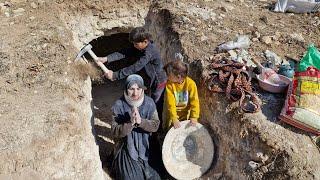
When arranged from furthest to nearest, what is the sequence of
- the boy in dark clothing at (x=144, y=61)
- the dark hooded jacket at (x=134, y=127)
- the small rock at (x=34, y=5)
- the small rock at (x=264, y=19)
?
1. the small rock at (x=34, y=5)
2. the small rock at (x=264, y=19)
3. the boy in dark clothing at (x=144, y=61)
4. the dark hooded jacket at (x=134, y=127)

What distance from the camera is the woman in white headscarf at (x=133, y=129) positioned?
448 centimetres

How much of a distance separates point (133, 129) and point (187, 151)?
738 millimetres

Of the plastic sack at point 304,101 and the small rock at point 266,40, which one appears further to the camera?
the small rock at point 266,40

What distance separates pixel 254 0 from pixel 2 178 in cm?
502

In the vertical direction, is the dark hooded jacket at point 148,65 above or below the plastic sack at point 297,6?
below

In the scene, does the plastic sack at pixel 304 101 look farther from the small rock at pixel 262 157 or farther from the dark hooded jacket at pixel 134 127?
the dark hooded jacket at pixel 134 127

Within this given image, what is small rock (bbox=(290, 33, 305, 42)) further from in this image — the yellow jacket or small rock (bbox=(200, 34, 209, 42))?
the yellow jacket

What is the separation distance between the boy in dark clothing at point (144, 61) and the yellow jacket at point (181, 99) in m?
0.36

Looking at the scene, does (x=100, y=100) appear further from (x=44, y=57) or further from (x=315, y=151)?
(x=315, y=151)

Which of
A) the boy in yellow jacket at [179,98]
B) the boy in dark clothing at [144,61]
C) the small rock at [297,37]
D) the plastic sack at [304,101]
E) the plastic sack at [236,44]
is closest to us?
the plastic sack at [304,101]

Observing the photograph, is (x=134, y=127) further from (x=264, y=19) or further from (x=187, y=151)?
(x=264, y=19)

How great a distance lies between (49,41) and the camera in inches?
231

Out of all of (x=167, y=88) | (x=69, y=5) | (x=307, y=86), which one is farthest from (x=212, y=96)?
(x=69, y=5)

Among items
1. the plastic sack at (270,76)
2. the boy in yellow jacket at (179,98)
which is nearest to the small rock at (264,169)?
the boy in yellow jacket at (179,98)
